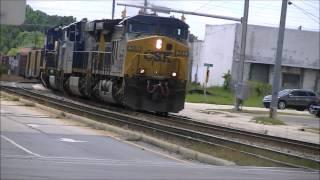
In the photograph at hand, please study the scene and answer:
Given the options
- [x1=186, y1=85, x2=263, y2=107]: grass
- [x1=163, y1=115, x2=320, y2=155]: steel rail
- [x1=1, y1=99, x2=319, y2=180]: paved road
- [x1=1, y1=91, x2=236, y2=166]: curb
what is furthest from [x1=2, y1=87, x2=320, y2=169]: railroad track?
[x1=186, y1=85, x2=263, y2=107]: grass

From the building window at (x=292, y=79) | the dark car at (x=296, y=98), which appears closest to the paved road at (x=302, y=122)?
the dark car at (x=296, y=98)

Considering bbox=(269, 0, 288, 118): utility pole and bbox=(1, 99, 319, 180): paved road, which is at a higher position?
bbox=(269, 0, 288, 118): utility pole

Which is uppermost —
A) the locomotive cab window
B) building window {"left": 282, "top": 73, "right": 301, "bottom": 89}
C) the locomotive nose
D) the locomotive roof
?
the locomotive roof

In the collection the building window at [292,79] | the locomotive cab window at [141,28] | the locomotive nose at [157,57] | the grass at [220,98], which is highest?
the locomotive cab window at [141,28]

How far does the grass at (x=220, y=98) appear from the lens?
5142 centimetres

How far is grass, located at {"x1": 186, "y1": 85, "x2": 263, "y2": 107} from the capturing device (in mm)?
51422

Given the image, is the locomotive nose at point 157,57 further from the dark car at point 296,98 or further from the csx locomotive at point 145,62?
the dark car at point 296,98

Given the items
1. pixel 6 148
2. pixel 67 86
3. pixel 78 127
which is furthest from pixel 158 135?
pixel 67 86

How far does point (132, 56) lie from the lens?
25.6m

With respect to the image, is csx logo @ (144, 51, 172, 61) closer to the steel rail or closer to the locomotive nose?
the locomotive nose

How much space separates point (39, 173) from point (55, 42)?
1199 inches

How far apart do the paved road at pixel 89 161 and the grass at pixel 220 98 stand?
→ 3365 cm

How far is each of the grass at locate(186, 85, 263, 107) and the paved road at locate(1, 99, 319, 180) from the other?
110 ft

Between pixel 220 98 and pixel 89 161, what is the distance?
4635cm
